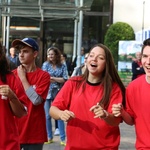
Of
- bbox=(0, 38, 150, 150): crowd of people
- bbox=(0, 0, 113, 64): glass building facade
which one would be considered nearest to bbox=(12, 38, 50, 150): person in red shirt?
bbox=(0, 38, 150, 150): crowd of people

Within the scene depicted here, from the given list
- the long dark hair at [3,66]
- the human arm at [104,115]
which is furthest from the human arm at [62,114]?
the long dark hair at [3,66]

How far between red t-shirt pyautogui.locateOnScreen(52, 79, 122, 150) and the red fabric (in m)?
0.14

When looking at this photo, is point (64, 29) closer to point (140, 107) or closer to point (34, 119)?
point (34, 119)

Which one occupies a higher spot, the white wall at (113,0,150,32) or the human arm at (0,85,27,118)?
the white wall at (113,0,150,32)

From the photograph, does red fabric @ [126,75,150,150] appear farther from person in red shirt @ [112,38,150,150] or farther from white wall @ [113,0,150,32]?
white wall @ [113,0,150,32]

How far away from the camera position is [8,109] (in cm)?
320

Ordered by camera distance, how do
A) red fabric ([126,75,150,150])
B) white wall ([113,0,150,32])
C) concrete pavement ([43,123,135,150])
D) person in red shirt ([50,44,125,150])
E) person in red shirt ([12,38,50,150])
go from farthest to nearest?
white wall ([113,0,150,32]) → concrete pavement ([43,123,135,150]) → person in red shirt ([12,38,50,150]) → person in red shirt ([50,44,125,150]) → red fabric ([126,75,150,150])

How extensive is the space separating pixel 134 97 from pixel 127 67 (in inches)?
622

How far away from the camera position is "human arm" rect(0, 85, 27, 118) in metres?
2.99

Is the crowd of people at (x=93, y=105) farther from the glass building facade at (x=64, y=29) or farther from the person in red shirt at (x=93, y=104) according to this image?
the glass building facade at (x=64, y=29)

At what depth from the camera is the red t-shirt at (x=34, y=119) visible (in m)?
4.45

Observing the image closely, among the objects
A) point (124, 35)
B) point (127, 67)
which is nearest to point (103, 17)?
point (124, 35)

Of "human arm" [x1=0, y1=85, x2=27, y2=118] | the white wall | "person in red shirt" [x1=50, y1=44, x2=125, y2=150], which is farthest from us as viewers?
the white wall

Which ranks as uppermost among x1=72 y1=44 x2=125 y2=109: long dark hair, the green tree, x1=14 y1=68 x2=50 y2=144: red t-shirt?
the green tree
